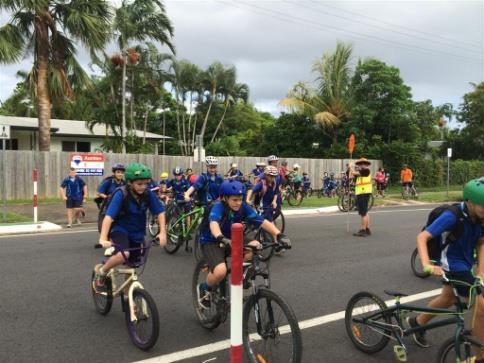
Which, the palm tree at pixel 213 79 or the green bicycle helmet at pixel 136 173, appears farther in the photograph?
the palm tree at pixel 213 79

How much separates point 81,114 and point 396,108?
93.4 ft

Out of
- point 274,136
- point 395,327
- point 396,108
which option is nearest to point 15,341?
point 395,327

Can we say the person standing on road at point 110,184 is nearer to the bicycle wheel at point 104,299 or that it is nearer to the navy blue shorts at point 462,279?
the bicycle wheel at point 104,299

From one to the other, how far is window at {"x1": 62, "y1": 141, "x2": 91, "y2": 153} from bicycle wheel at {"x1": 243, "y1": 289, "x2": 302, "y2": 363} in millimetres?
27486

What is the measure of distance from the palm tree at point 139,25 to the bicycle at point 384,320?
21.4 metres

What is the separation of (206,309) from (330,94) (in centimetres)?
3068

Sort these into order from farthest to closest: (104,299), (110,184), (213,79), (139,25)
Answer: (213,79)
(139,25)
(110,184)
(104,299)

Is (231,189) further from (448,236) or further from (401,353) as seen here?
(401,353)

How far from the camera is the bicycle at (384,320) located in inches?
151

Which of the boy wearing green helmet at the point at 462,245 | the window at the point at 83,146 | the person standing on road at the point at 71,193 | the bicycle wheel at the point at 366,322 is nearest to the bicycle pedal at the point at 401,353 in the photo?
the bicycle wheel at the point at 366,322

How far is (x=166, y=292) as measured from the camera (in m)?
6.70

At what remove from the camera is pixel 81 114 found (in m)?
45.4

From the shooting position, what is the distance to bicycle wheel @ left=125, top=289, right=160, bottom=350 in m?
4.54

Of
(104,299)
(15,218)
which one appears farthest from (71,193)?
(104,299)
